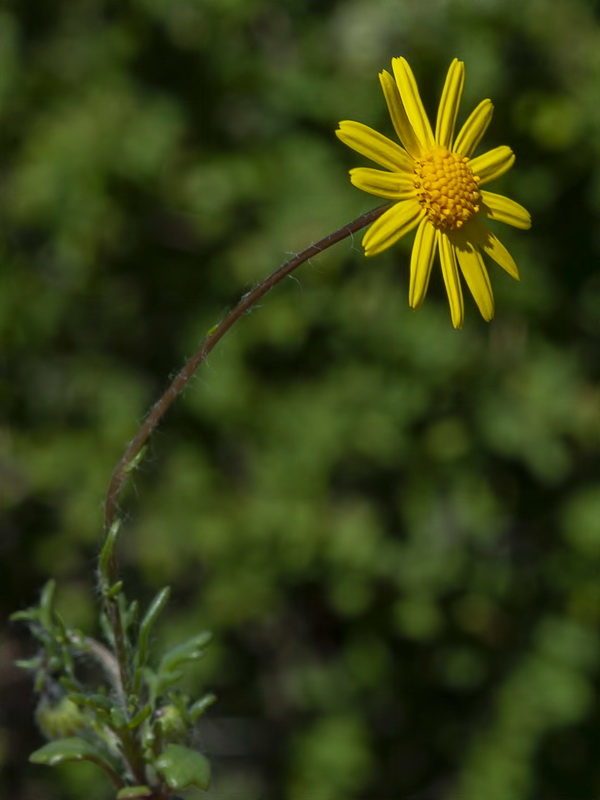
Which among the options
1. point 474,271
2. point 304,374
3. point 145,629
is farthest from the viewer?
point 304,374

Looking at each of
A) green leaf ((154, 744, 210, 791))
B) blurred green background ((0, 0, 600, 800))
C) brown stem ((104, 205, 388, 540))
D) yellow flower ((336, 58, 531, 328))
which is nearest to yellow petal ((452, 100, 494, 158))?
yellow flower ((336, 58, 531, 328))

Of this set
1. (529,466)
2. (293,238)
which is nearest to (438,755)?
(529,466)

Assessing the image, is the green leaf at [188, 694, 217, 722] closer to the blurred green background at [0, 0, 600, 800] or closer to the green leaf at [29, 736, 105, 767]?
the green leaf at [29, 736, 105, 767]

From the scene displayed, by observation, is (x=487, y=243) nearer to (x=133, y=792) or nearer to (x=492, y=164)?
(x=492, y=164)

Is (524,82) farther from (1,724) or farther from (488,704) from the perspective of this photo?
(1,724)

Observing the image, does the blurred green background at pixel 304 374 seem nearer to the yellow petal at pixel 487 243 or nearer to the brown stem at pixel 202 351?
the yellow petal at pixel 487 243

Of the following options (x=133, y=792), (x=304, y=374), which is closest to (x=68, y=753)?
(x=133, y=792)

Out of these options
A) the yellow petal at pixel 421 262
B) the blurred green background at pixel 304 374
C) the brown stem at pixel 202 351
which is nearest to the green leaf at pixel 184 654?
the brown stem at pixel 202 351
